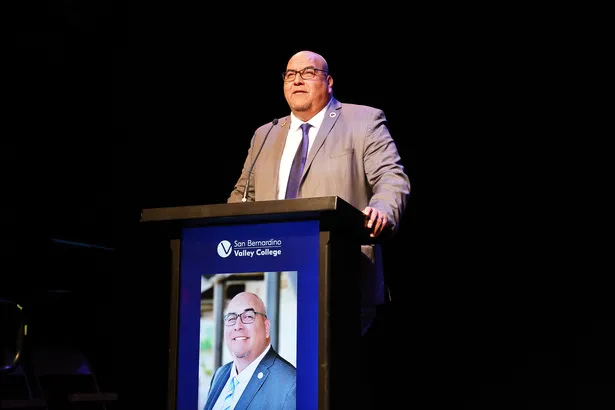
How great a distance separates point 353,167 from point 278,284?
2.41ft

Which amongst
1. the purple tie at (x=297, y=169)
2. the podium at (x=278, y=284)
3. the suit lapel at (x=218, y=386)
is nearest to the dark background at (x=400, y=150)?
the purple tie at (x=297, y=169)

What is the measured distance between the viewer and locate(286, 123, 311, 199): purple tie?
2.48 meters

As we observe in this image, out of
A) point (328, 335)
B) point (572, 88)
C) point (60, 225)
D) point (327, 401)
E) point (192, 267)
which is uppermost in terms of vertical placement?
point (572, 88)

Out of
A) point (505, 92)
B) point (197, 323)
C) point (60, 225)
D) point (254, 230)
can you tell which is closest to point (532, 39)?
point (505, 92)

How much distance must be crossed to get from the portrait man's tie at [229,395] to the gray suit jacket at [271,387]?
1.0 inches

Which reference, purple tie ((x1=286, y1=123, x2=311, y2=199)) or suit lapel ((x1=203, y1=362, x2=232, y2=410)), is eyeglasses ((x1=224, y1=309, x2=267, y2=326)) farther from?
purple tie ((x1=286, y1=123, x2=311, y2=199))

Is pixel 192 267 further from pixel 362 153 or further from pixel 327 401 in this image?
pixel 362 153

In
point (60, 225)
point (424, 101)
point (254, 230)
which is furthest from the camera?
point (60, 225)

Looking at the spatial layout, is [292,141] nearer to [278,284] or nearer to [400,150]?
[278,284]

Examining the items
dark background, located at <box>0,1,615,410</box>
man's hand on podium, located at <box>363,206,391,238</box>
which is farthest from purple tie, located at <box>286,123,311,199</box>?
dark background, located at <box>0,1,615,410</box>

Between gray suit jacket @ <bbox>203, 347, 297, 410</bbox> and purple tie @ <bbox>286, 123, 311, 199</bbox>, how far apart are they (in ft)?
2.47

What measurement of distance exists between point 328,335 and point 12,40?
2853 millimetres

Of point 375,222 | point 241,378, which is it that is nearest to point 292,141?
point 375,222

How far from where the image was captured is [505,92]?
343cm
